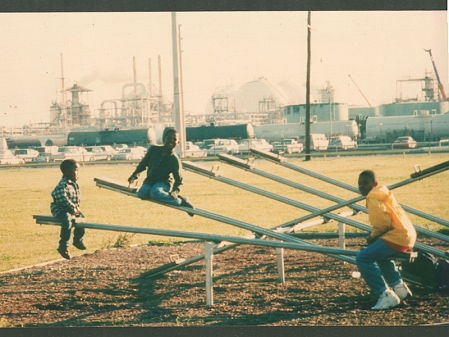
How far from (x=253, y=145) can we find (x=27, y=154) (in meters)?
7.02

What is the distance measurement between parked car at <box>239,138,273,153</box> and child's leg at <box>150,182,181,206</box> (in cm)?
888

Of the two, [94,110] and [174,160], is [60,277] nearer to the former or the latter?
[174,160]

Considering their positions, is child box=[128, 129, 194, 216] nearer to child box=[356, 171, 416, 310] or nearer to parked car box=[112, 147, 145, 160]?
child box=[356, 171, 416, 310]

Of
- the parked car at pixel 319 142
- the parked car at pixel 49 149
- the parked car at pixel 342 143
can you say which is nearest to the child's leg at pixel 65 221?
the parked car at pixel 49 149

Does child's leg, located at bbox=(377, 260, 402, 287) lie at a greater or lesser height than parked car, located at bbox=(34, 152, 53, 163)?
lesser

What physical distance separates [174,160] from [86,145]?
6.43 m

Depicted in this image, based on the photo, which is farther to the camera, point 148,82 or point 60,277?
point 148,82

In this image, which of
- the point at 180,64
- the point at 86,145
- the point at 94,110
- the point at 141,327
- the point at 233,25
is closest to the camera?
the point at 141,327

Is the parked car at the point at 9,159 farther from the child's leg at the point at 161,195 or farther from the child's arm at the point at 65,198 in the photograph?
the child's leg at the point at 161,195

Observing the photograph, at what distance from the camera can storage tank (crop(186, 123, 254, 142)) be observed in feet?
44.4

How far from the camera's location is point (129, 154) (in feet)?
54.3

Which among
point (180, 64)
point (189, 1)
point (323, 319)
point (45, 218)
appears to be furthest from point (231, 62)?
point (323, 319)

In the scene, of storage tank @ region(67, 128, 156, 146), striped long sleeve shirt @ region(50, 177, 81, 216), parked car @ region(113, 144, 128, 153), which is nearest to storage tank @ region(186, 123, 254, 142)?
storage tank @ region(67, 128, 156, 146)

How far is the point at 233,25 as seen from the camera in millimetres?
8547
